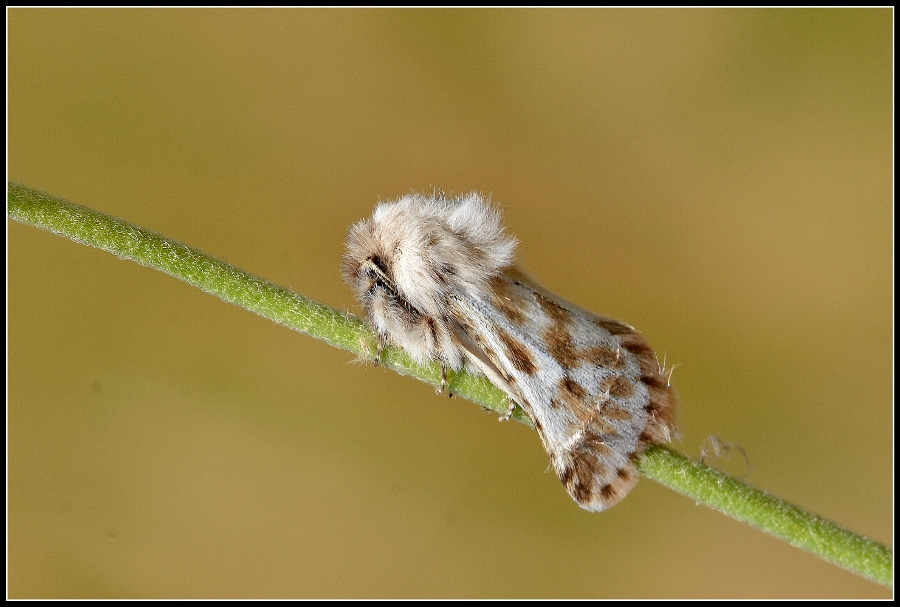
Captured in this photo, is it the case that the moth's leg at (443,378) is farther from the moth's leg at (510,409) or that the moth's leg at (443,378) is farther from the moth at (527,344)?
the moth's leg at (510,409)

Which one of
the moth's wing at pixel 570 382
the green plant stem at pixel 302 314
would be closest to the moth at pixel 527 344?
the moth's wing at pixel 570 382

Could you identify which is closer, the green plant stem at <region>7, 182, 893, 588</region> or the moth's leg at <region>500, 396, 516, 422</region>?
the green plant stem at <region>7, 182, 893, 588</region>

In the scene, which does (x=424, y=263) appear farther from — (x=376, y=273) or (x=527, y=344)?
(x=527, y=344)

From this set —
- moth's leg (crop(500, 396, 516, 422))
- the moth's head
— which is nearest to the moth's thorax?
the moth's head

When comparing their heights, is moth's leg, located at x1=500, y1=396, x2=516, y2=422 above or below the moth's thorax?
below

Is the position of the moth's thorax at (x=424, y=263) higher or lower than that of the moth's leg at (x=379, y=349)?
higher

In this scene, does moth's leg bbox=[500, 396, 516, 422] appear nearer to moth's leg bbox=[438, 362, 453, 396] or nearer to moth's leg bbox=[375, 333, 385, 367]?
moth's leg bbox=[438, 362, 453, 396]
